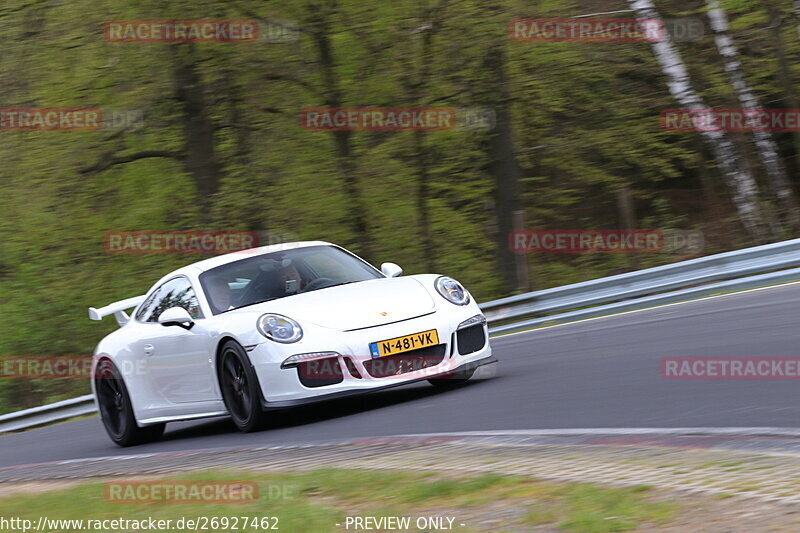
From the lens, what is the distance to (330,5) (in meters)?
18.4

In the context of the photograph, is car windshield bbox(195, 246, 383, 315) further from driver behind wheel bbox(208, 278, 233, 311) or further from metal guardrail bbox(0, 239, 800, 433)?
metal guardrail bbox(0, 239, 800, 433)

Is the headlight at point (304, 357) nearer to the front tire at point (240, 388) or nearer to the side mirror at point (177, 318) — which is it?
the front tire at point (240, 388)

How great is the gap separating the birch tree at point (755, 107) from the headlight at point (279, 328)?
1205 cm

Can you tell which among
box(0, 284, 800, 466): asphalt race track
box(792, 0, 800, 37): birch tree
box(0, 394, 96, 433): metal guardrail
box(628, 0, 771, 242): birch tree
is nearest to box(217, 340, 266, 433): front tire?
box(0, 284, 800, 466): asphalt race track

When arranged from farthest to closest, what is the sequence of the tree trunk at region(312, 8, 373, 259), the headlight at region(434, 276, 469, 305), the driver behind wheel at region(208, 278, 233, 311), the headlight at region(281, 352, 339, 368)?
the tree trunk at region(312, 8, 373, 259) < the driver behind wheel at region(208, 278, 233, 311) < the headlight at region(434, 276, 469, 305) < the headlight at region(281, 352, 339, 368)

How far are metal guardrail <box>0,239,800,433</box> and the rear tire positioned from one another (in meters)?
3.38

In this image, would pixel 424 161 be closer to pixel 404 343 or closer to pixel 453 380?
pixel 453 380

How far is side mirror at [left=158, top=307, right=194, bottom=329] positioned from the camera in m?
8.64

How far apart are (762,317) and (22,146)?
14.1 m

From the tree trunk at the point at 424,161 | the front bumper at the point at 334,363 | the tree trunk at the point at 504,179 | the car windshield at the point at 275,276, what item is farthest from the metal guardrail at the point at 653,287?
the tree trunk at the point at 424,161

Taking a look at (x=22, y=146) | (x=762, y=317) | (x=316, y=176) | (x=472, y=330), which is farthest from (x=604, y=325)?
(x=22, y=146)

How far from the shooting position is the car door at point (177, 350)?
28.3ft

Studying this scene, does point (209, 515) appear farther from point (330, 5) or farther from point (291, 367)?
point (330, 5)

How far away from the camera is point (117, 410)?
9953 millimetres
